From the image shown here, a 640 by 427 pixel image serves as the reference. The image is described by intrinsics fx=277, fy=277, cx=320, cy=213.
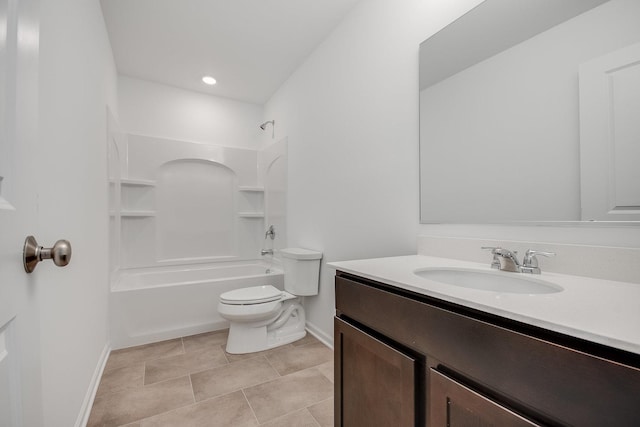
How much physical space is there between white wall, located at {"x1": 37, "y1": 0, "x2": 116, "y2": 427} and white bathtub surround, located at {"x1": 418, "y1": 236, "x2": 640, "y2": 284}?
1.65 meters

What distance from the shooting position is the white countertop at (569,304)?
507 millimetres

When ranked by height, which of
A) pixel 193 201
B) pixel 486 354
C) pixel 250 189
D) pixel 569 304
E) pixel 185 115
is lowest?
pixel 486 354

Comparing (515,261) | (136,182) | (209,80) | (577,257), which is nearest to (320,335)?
(515,261)

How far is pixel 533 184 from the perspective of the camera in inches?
43.5

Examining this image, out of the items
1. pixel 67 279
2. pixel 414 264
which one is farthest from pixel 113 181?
pixel 414 264

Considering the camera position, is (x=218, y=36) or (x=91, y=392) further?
(x=218, y=36)

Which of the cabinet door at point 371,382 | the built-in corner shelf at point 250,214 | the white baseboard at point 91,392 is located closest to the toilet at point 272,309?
the white baseboard at point 91,392

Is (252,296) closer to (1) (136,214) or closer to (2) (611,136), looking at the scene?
(1) (136,214)

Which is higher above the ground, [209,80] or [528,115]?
[209,80]

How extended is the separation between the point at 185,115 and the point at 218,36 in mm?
1288

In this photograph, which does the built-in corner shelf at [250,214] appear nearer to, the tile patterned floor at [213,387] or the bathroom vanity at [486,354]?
the tile patterned floor at [213,387]

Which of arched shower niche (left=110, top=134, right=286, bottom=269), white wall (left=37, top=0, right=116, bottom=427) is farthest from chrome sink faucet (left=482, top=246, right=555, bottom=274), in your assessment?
arched shower niche (left=110, top=134, right=286, bottom=269)

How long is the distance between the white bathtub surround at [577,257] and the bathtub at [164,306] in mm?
2049

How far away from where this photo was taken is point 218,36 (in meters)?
2.34
